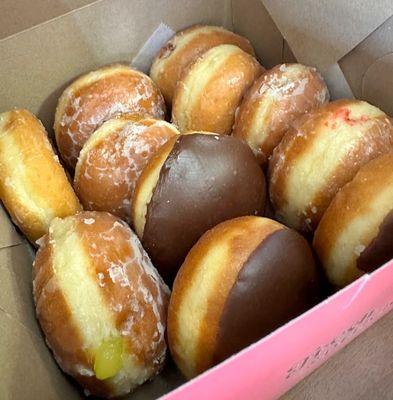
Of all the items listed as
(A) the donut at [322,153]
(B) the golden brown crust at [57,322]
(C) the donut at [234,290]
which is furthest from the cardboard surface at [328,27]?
(B) the golden brown crust at [57,322]

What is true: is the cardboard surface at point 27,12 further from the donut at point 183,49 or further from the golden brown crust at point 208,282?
the golden brown crust at point 208,282

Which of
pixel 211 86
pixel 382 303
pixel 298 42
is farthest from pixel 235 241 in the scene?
pixel 298 42

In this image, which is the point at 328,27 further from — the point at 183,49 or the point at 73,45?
the point at 73,45

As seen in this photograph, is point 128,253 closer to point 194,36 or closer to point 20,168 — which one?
point 20,168

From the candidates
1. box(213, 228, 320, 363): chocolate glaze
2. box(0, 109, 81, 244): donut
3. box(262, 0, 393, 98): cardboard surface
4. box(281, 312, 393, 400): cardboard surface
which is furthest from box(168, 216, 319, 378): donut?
box(262, 0, 393, 98): cardboard surface

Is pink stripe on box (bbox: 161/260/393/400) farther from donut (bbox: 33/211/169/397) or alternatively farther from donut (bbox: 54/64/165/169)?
donut (bbox: 54/64/165/169)

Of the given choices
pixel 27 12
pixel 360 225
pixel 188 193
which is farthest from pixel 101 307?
Answer: pixel 27 12
